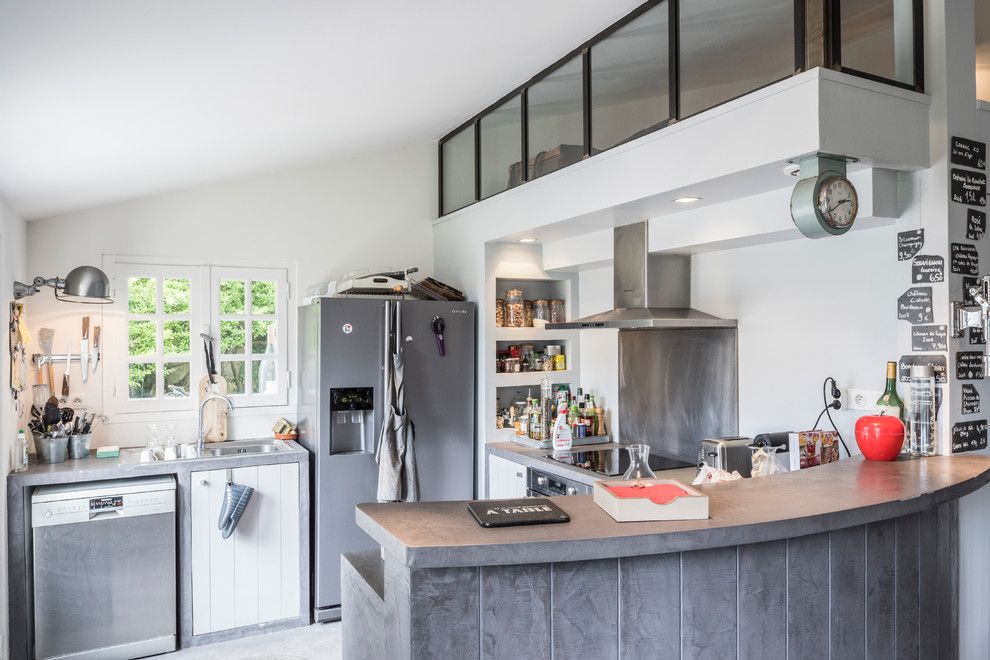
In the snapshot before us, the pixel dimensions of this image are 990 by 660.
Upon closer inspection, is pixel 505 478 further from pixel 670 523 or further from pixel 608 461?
pixel 670 523

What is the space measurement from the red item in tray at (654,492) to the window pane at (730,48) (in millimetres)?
1465

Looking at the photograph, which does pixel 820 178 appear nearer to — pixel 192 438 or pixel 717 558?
pixel 717 558

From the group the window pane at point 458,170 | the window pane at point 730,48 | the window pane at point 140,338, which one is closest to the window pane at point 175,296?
the window pane at point 140,338

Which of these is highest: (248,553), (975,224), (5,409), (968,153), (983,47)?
(983,47)

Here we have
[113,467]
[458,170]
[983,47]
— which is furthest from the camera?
[458,170]

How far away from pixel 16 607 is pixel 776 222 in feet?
12.3

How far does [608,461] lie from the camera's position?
3477mm

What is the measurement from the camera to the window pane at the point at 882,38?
7.66 ft

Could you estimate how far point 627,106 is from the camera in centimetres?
305

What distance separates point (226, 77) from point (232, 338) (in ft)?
7.37

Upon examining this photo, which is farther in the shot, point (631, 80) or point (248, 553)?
point (248, 553)

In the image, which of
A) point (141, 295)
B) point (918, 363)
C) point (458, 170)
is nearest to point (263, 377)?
point (141, 295)

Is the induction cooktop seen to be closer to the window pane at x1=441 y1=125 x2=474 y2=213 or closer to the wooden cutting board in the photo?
the window pane at x1=441 y1=125 x2=474 y2=213

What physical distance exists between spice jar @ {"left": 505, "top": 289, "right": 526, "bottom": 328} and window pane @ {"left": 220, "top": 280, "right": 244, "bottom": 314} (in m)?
1.67
